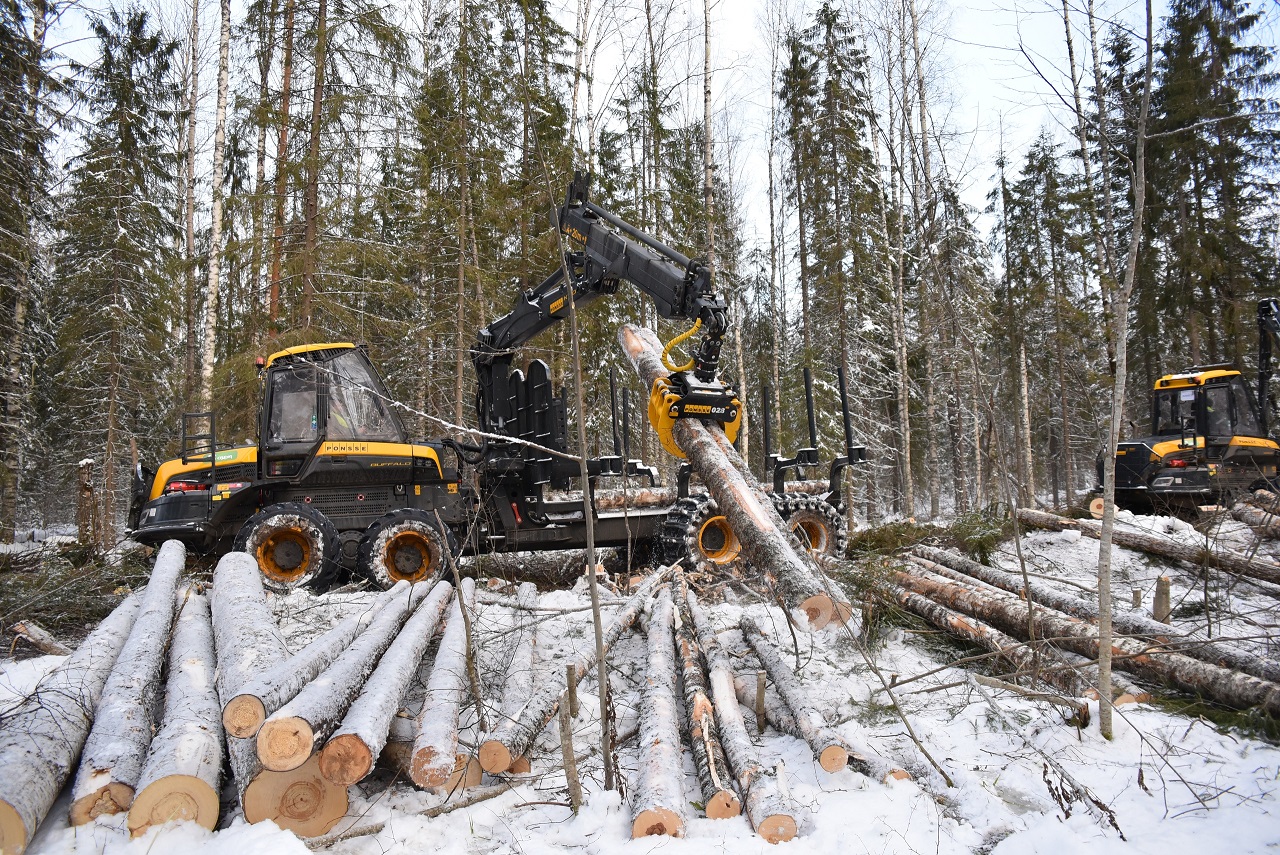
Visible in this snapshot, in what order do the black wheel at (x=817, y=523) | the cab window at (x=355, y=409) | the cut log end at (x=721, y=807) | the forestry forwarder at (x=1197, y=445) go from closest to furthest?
the cut log end at (x=721, y=807) → the cab window at (x=355, y=409) → the black wheel at (x=817, y=523) → the forestry forwarder at (x=1197, y=445)

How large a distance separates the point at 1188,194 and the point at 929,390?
8.21 m

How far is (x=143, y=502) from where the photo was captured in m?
8.84

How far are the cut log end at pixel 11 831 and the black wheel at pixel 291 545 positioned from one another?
4256 millimetres

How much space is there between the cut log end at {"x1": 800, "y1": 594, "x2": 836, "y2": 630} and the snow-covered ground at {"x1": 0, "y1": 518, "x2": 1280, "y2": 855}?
60 centimetres

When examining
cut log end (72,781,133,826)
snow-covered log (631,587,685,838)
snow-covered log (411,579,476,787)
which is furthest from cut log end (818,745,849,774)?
cut log end (72,781,133,826)

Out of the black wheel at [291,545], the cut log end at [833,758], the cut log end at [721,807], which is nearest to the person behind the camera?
the cut log end at [721,807]

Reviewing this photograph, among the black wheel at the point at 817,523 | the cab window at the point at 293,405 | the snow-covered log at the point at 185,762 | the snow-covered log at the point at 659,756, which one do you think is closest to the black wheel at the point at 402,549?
the cab window at the point at 293,405

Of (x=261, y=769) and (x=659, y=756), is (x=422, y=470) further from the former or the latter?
(x=659, y=756)

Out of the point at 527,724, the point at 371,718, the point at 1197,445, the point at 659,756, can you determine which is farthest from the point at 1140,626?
the point at 1197,445

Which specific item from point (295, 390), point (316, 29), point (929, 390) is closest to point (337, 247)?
point (316, 29)

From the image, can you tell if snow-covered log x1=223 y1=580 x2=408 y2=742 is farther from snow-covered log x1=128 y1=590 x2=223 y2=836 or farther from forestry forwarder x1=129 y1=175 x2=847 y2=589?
forestry forwarder x1=129 y1=175 x2=847 y2=589

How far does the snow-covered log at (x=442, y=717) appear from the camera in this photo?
339 centimetres

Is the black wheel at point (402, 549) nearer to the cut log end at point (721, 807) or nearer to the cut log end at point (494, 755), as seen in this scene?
the cut log end at point (494, 755)

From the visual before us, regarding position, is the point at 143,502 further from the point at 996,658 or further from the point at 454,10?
the point at 454,10
